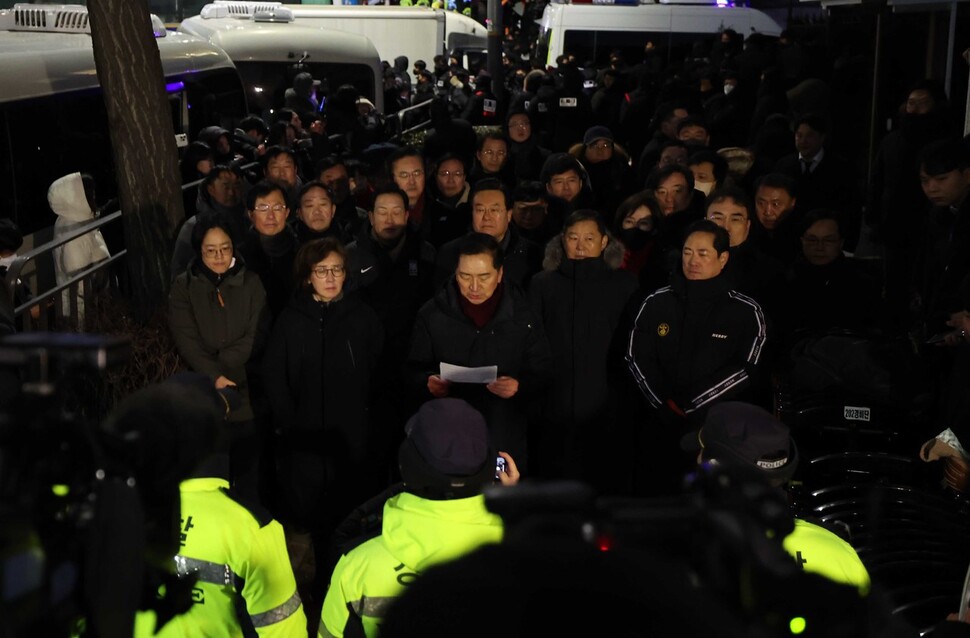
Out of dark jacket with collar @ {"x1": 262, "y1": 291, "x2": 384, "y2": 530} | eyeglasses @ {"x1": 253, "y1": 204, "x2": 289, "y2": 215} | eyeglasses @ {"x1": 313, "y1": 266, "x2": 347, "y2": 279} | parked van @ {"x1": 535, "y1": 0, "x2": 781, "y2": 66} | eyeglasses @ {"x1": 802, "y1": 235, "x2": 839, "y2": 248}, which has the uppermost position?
parked van @ {"x1": 535, "y1": 0, "x2": 781, "y2": 66}

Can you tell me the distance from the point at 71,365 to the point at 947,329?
14.4 ft

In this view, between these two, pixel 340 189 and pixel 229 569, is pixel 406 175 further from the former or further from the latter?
pixel 229 569

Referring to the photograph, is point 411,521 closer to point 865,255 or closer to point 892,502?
point 892,502

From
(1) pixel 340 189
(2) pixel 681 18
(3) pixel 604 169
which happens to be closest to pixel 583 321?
(1) pixel 340 189

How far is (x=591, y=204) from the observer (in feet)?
27.3

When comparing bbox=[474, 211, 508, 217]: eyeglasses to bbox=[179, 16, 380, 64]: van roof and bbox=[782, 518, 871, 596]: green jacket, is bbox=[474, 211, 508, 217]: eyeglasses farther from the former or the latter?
bbox=[179, 16, 380, 64]: van roof

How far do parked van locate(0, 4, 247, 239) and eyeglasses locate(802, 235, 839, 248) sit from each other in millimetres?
3931

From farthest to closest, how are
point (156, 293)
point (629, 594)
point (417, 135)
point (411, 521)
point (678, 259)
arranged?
1. point (417, 135)
2. point (156, 293)
3. point (678, 259)
4. point (411, 521)
5. point (629, 594)

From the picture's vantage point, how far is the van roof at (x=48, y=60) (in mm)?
10094

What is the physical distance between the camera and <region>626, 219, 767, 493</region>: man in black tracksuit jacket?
562cm

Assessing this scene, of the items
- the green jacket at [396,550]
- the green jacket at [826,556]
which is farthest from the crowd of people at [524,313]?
the green jacket at [826,556]

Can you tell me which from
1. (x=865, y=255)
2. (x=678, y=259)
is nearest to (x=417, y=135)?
(x=865, y=255)

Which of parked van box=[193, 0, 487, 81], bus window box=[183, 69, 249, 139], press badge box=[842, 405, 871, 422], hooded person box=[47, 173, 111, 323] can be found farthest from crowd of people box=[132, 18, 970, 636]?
parked van box=[193, 0, 487, 81]

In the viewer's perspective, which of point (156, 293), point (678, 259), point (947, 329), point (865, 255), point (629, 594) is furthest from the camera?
point (865, 255)
